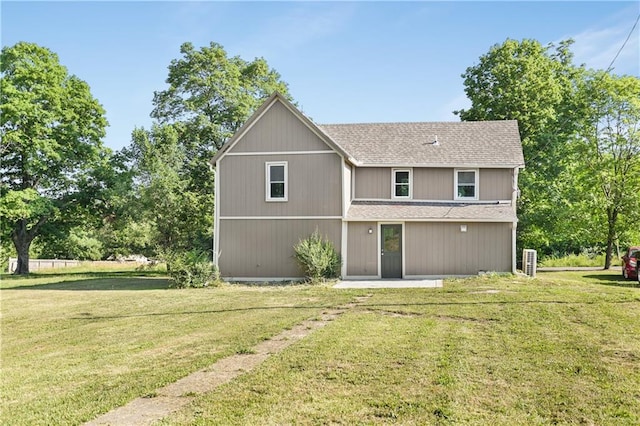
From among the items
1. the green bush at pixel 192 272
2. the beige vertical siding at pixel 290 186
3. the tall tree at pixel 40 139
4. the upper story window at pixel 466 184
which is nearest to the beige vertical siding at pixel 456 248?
the upper story window at pixel 466 184

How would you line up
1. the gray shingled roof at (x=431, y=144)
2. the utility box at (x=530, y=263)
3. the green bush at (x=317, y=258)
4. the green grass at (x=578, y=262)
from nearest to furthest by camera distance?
1. the green bush at (x=317, y=258)
2. the utility box at (x=530, y=263)
3. the gray shingled roof at (x=431, y=144)
4. the green grass at (x=578, y=262)

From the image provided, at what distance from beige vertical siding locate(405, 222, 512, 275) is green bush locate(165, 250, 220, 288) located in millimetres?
7554

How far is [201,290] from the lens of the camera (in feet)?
60.1

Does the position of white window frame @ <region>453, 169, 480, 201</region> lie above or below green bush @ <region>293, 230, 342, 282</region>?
above

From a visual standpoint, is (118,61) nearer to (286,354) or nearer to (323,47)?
(323,47)

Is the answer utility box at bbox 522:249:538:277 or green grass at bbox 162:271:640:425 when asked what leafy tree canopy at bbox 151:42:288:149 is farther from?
green grass at bbox 162:271:640:425

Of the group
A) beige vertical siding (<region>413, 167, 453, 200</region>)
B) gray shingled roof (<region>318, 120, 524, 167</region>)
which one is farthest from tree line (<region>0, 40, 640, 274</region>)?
beige vertical siding (<region>413, 167, 453, 200</region>)

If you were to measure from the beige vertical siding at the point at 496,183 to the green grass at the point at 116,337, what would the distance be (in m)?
Result: 8.65

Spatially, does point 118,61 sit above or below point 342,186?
above

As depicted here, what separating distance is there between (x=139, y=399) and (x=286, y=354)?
2425 millimetres

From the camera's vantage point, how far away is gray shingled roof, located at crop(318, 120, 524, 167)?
21.6 m

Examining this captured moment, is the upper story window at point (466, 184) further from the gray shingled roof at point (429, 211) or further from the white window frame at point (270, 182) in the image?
the white window frame at point (270, 182)

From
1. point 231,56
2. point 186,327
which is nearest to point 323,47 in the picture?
point 186,327

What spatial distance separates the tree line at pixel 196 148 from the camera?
96.4 feet
